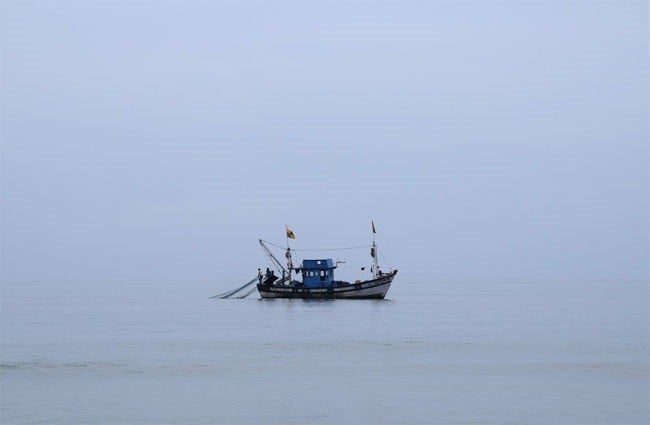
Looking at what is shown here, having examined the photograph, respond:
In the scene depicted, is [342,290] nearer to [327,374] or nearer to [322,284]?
[322,284]

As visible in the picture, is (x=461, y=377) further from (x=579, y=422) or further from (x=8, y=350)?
(x=8, y=350)

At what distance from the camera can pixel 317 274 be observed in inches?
3802

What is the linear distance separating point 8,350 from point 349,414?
31600mm

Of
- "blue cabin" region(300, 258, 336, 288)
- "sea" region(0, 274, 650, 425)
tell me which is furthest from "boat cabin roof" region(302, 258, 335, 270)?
"sea" region(0, 274, 650, 425)

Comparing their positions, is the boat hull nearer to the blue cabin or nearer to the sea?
the blue cabin

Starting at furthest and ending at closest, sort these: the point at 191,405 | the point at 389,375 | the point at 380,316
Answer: the point at 380,316, the point at 389,375, the point at 191,405

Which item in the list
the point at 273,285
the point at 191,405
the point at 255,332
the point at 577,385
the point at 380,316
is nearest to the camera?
the point at 191,405

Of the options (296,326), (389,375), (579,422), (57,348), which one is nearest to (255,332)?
(296,326)

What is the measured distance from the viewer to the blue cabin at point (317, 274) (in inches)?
3770

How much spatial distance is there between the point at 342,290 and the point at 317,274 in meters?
3.11

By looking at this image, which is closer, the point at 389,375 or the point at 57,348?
the point at 389,375

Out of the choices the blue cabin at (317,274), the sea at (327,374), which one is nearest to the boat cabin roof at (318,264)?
the blue cabin at (317,274)

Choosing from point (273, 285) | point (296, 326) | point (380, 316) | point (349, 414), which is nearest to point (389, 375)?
point (349, 414)

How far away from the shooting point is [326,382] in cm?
4050
